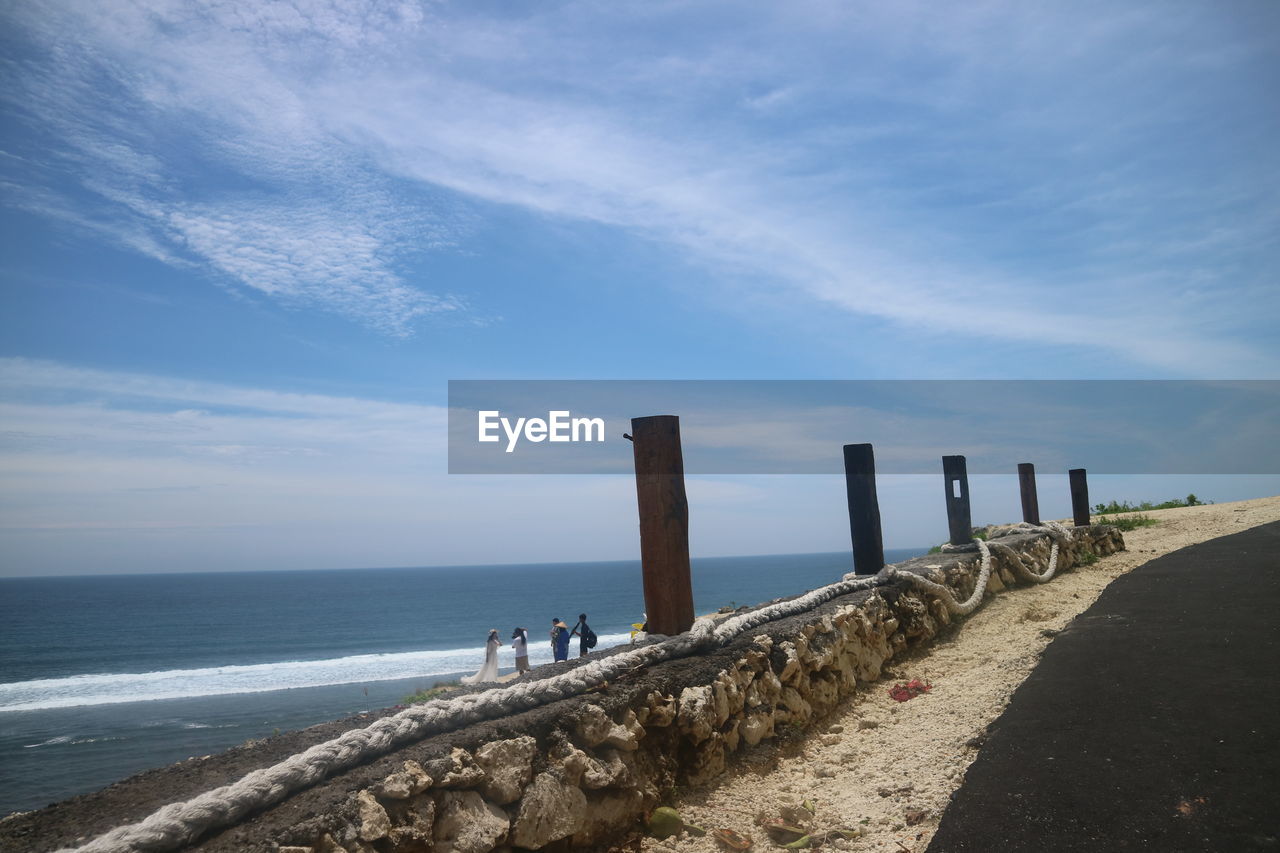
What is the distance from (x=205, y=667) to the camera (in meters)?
42.6

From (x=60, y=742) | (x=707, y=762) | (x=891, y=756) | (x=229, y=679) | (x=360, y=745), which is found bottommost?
(x=229, y=679)

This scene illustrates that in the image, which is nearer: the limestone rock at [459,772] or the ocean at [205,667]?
the limestone rock at [459,772]

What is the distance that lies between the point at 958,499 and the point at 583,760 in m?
8.25

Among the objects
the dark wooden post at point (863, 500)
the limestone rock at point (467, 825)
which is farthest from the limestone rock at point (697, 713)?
the dark wooden post at point (863, 500)

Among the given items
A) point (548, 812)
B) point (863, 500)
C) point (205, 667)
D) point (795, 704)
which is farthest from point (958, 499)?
point (205, 667)

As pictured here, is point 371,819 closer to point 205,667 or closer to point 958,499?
point 958,499

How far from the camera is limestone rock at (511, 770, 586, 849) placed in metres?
3.56

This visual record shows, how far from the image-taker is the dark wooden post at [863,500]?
8.11 m

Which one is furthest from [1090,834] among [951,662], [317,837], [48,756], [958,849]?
[48,756]

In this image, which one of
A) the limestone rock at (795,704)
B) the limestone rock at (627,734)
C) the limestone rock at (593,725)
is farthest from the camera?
the limestone rock at (795,704)

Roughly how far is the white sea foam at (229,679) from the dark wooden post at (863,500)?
2732 cm

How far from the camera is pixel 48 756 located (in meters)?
21.9

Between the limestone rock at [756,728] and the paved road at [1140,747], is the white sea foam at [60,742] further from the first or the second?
the paved road at [1140,747]

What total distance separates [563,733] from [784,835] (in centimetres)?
135
